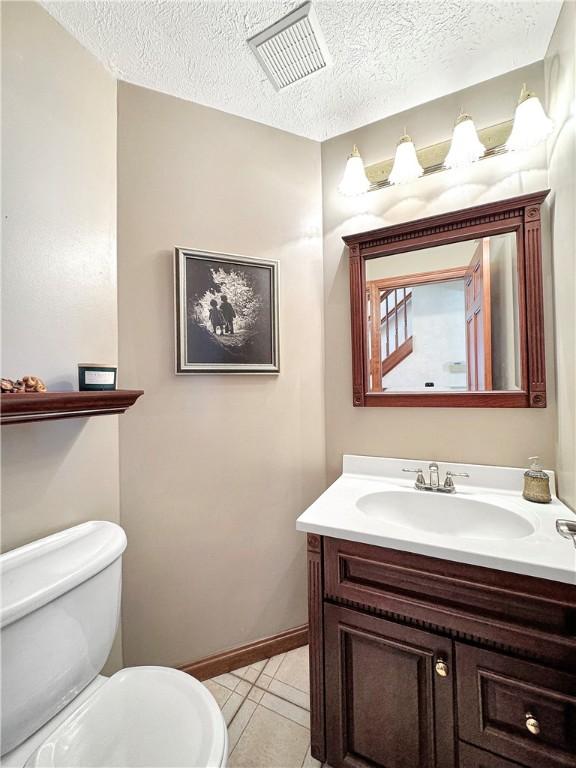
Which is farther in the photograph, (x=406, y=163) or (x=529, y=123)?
(x=406, y=163)

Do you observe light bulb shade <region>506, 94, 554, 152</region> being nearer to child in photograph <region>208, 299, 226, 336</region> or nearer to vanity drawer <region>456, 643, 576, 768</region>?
child in photograph <region>208, 299, 226, 336</region>

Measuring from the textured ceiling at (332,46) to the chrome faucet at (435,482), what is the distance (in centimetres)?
152

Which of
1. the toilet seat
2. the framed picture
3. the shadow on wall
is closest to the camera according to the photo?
the toilet seat

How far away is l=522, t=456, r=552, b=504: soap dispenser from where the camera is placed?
1125mm

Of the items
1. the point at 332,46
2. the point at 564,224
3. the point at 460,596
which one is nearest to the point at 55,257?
the point at 332,46

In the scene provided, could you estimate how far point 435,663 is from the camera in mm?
881

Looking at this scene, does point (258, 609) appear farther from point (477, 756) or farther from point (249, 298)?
point (249, 298)

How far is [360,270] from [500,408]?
2.71ft

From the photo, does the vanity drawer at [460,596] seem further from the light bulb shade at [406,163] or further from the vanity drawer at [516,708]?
the light bulb shade at [406,163]

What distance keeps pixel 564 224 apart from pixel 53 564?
1.82 m

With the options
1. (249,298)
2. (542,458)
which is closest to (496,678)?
(542,458)

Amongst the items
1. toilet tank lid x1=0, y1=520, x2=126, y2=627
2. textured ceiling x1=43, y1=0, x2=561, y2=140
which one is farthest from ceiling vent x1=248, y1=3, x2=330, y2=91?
toilet tank lid x1=0, y1=520, x2=126, y2=627

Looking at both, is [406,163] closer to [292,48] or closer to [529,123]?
[529,123]

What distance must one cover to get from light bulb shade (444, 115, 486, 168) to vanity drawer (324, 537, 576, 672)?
1.42 meters
